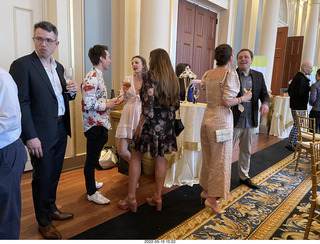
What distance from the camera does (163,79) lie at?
215cm

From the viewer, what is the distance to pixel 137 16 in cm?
391

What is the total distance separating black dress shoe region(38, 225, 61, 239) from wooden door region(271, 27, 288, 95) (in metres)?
7.60

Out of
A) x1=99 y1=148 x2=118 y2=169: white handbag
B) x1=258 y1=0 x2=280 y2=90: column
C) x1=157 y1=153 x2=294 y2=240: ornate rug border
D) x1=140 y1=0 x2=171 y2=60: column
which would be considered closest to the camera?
x1=157 y1=153 x2=294 y2=240: ornate rug border

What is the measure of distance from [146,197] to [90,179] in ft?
2.16

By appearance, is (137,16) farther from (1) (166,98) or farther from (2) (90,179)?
(2) (90,179)

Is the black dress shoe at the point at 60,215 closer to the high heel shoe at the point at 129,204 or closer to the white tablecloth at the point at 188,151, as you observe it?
the high heel shoe at the point at 129,204

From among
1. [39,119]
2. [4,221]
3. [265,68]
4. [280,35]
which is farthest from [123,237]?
[280,35]

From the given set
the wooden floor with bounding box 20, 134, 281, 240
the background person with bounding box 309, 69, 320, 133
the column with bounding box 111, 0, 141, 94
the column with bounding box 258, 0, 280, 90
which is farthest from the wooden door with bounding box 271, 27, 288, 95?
the wooden floor with bounding box 20, 134, 281, 240

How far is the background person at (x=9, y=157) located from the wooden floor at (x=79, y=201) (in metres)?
0.76

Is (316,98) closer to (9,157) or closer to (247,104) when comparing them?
(247,104)

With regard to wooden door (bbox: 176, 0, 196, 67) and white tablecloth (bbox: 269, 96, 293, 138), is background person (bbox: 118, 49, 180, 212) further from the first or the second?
white tablecloth (bbox: 269, 96, 293, 138)

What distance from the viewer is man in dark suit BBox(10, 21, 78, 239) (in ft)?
5.68

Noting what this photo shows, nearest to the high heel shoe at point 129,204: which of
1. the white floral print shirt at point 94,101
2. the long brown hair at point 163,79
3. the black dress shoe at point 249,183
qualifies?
the white floral print shirt at point 94,101
